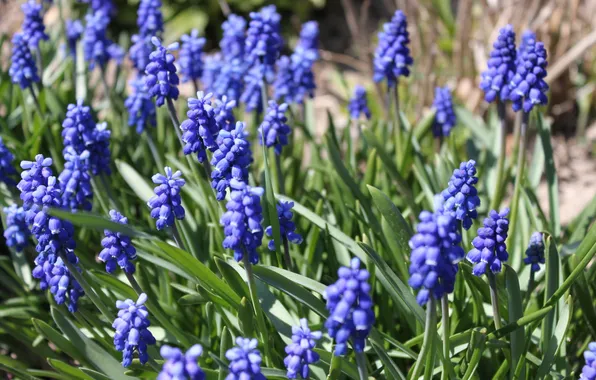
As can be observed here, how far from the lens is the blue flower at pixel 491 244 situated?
3.51m

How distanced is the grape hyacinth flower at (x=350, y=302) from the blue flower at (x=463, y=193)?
1001 mm

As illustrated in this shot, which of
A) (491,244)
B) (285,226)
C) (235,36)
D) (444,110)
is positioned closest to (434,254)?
(491,244)

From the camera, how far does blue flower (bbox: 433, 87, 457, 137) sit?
6.20 meters

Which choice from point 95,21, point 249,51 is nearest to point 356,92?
point 249,51

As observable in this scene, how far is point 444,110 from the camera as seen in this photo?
6.26 metres

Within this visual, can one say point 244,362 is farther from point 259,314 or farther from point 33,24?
point 33,24

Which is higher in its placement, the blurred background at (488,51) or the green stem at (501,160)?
the blurred background at (488,51)

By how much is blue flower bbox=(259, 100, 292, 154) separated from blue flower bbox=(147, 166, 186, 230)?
1.26m

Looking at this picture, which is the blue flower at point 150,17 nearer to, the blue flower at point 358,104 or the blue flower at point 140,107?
the blue flower at point 140,107

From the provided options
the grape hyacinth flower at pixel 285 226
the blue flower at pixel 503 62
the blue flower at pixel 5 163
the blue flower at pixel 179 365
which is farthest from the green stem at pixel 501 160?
the blue flower at pixel 5 163

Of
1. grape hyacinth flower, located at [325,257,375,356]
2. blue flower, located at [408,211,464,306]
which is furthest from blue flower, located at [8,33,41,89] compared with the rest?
blue flower, located at [408,211,464,306]

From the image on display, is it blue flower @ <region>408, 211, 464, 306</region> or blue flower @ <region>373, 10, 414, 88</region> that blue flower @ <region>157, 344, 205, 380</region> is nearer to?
blue flower @ <region>408, 211, 464, 306</region>

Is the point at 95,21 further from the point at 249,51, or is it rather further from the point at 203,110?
the point at 203,110

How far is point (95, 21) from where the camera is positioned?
6762mm
